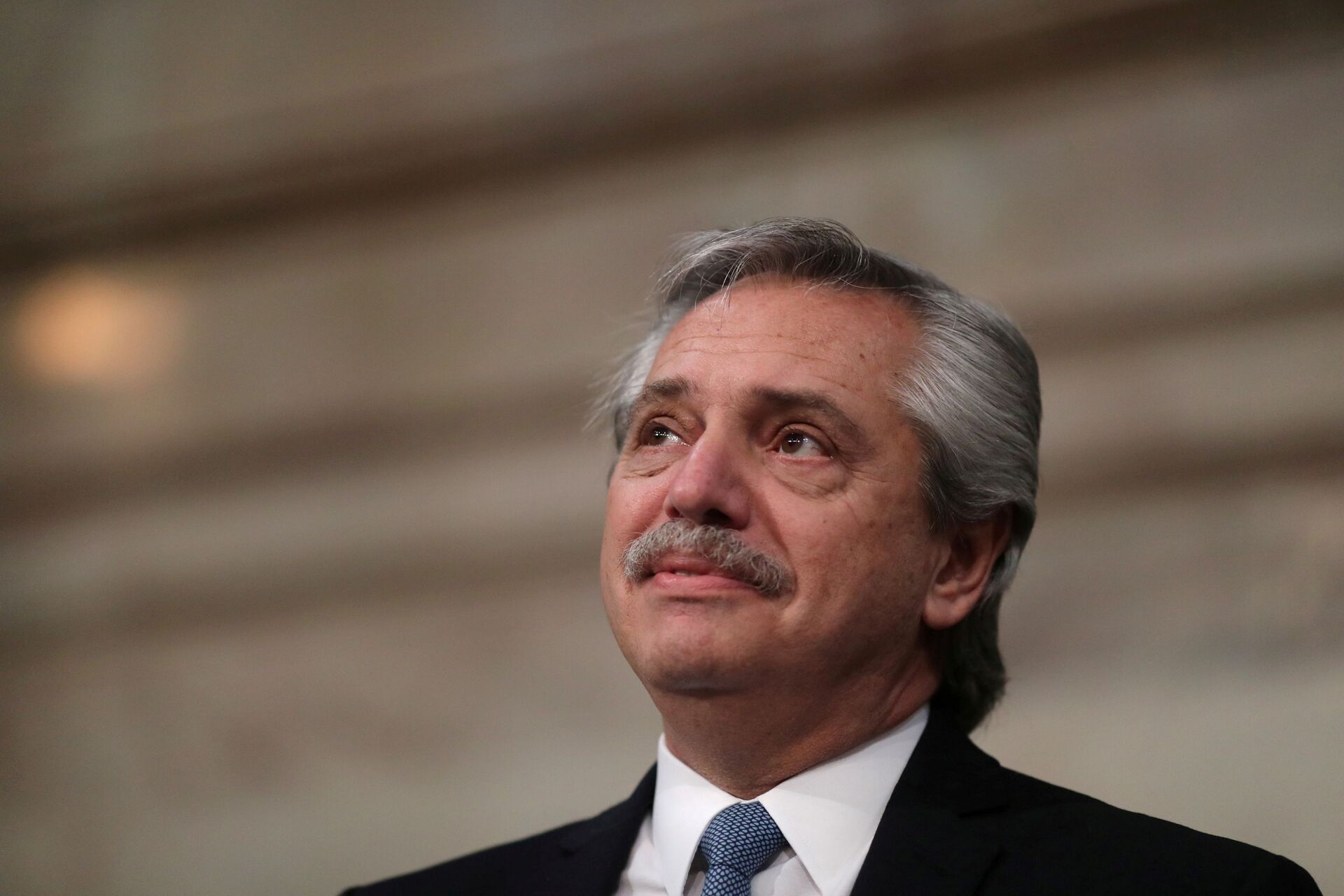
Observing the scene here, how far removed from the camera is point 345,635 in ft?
11.1

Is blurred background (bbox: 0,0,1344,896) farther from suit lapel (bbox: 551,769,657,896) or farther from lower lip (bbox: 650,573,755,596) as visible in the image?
lower lip (bbox: 650,573,755,596)

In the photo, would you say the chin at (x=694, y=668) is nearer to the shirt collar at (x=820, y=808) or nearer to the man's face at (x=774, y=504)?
the man's face at (x=774, y=504)

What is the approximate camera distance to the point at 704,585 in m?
1.68

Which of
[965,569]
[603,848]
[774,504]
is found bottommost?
[603,848]

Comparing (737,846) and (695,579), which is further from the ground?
(695,579)

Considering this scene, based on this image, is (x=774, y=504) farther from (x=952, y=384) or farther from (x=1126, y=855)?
(x=1126, y=855)

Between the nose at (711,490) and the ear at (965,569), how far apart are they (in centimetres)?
39

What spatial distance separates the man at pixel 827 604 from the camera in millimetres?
1660

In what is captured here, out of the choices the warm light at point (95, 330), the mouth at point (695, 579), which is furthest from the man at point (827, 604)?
the warm light at point (95, 330)

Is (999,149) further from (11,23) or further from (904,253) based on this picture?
(11,23)

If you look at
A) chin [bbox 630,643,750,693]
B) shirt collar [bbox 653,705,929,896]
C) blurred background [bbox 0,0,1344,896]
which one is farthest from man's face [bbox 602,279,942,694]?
blurred background [bbox 0,0,1344,896]

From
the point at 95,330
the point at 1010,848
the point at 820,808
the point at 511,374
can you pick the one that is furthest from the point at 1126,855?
the point at 95,330

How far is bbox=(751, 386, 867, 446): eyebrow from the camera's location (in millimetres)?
1780

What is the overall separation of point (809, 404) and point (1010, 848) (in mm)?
713
